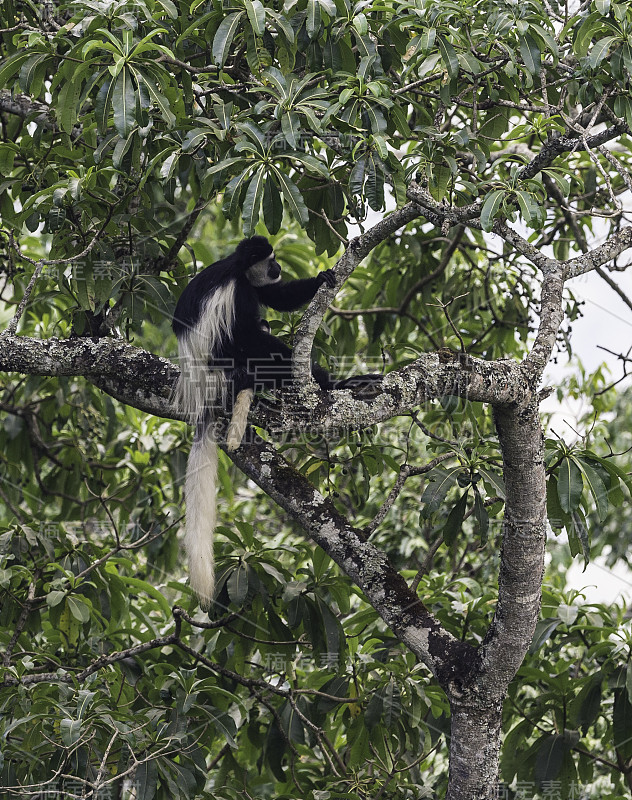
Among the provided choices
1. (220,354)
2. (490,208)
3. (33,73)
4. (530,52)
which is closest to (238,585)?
(220,354)

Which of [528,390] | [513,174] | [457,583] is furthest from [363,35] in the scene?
[457,583]

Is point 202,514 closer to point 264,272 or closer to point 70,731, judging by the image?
point 70,731

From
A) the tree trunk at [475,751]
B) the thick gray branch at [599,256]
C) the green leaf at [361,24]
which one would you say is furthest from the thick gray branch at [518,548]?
the green leaf at [361,24]

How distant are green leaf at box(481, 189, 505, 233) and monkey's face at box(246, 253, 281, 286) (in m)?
1.03

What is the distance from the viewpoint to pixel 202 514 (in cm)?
233

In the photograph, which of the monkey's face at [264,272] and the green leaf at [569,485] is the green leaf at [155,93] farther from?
the green leaf at [569,485]

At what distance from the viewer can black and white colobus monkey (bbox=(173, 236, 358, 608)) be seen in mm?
2260

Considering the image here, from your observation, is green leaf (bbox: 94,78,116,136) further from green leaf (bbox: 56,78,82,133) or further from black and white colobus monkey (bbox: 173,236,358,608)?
black and white colobus monkey (bbox: 173,236,358,608)

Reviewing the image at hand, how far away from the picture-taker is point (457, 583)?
261 centimetres

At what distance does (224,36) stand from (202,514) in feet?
4.00

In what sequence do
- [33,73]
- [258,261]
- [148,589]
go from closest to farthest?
[33,73], [148,589], [258,261]

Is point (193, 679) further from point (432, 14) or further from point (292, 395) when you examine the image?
point (432, 14)

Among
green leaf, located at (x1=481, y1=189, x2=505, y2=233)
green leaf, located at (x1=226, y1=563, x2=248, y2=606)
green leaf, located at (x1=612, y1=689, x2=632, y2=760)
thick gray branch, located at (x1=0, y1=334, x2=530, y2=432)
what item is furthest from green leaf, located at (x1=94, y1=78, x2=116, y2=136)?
green leaf, located at (x1=612, y1=689, x2=632, y2=760)

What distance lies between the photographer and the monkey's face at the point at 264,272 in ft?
9.08
